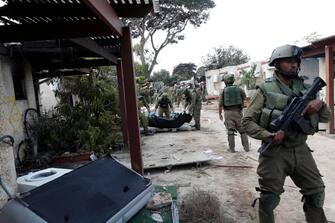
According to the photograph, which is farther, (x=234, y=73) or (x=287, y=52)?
(x=234, y=73)

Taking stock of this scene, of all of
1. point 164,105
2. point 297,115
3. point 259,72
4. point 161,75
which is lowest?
point 164,105

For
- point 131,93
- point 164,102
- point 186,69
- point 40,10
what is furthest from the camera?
point 186,69

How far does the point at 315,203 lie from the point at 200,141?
585cm

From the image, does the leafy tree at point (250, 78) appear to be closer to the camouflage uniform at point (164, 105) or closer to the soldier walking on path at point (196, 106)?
the camouflage uniform at point (164, 105)

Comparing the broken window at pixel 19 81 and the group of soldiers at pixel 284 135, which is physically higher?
the broken window at pixel 19 81

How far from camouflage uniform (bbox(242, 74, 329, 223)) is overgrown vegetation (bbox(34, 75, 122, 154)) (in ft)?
16.8

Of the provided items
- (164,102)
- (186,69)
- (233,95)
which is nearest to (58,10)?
(233,95)

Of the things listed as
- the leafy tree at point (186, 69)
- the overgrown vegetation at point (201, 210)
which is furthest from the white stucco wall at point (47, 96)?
the leafy tree at point (186, 69)

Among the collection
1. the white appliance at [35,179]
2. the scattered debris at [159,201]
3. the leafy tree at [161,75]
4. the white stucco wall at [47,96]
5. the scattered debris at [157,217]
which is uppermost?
the leafy tree at [161,75]

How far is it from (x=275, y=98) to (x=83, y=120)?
18.8 ft

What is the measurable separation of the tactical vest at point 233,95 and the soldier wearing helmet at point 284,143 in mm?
3959

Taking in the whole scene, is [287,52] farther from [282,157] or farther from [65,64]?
[65,64]

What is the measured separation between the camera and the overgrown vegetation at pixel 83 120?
24.5 feet

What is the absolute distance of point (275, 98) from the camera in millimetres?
2943
